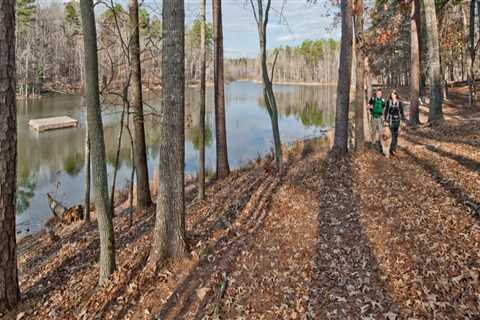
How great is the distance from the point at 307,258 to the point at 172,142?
250 centimetres

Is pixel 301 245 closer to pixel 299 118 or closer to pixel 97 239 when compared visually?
pixel 97 239

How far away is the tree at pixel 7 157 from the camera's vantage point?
4.25 m

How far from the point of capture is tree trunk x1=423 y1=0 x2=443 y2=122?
500 inches

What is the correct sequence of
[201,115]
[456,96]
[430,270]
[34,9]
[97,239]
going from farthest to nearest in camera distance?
[34,9] < [456,96] < [201,115] < [97,239] < [430,270]

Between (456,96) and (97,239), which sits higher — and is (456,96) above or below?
above

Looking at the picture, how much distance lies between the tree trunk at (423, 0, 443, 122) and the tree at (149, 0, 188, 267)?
1132 centimetres

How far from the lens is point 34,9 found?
127 ft

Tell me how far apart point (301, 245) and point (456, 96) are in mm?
25570

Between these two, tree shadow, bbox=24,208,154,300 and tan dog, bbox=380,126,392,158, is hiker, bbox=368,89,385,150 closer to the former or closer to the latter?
tan dog, bbox=380,126,392,158

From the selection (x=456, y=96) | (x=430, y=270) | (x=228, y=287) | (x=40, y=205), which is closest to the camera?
(x=430, y=270)

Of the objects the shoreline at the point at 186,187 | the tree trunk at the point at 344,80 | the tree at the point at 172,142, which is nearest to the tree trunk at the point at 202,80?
the shoreline at the point at 186,187

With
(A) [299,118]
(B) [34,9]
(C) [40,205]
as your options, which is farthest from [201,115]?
(B) [34,9]

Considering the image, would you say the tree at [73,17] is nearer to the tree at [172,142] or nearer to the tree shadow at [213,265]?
the tree at [172,142]

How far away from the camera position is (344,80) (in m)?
9.26
